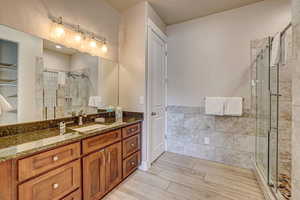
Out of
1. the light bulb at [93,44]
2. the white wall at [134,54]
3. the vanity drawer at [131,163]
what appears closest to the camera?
the vanity drawer at [131,163]

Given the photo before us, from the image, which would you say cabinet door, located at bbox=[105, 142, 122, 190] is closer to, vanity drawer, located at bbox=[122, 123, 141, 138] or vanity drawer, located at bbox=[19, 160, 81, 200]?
vanity drawer, located at bbox=[122, 123, 141, 138]

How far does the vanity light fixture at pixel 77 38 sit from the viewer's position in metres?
1.73

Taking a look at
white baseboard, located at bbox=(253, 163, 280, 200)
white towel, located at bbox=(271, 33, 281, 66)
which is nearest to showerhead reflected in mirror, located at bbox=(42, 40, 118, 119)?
white towel, located at bbox=(271, 33, 281, 66)

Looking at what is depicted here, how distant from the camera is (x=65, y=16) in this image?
1.81m

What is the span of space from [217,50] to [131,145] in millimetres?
2278

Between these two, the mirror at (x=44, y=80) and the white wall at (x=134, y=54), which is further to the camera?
the white wall at (x=134, y=54)

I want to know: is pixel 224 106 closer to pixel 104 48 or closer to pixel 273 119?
pixel 273 119

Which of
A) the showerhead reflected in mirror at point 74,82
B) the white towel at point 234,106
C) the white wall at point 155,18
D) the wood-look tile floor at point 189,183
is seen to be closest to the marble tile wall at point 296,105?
the wood-look tile floor at point 189,183

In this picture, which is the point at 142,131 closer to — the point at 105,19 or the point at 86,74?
the point at 86,74

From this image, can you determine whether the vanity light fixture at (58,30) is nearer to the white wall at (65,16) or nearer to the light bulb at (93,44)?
the white wall at (65,16)

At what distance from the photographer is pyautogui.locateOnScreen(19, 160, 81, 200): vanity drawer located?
100cm

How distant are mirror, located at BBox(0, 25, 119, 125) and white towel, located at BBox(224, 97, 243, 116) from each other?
2120 mm

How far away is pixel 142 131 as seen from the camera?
236 centimetres

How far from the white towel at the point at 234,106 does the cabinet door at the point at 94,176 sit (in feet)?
6.93
